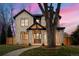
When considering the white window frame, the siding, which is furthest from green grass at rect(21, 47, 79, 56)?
the white window frame

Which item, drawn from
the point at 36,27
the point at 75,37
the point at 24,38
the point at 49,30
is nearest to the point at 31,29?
the point at 36,27

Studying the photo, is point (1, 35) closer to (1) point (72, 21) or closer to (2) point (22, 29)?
(2) point (22, 29)

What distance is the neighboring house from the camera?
13953mm

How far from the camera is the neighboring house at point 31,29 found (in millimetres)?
13953

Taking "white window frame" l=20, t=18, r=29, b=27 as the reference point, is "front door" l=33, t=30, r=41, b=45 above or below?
below

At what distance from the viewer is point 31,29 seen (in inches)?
550

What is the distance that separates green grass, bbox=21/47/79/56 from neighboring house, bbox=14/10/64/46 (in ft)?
0.41

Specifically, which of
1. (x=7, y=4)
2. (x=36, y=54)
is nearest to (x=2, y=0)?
(x=7, y=4)

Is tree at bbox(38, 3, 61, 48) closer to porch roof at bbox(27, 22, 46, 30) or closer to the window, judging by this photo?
porch roof at bbox(27, 22, 46, 30)

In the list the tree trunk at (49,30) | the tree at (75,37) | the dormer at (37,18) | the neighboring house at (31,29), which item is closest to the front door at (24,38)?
the neighboring house at (31,29)

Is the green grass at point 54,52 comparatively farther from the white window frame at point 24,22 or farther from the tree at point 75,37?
the white window frame at point 24,22

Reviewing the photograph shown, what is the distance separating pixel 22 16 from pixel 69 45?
97 cm

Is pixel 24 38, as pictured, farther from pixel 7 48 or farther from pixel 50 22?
pixel 50 22

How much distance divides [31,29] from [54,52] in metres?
0.57
